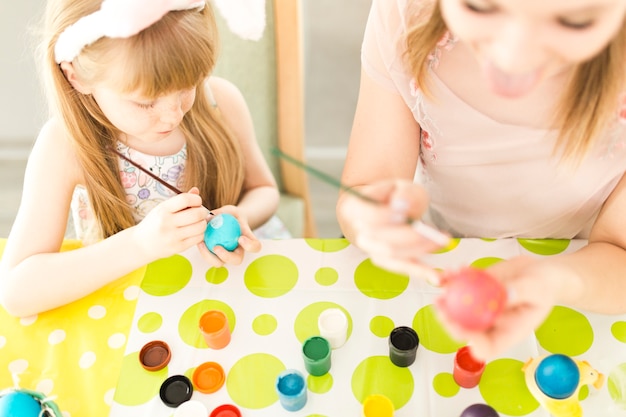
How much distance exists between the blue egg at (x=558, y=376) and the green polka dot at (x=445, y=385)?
0.10 metres

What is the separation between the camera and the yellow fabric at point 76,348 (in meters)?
0.75

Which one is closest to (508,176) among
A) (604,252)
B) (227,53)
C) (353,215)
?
(604,252)

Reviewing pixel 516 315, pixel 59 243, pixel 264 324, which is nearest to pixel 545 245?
pixel 516 315

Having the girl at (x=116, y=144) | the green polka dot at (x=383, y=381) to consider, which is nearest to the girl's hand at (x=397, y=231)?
the green polka dot at (x=383, y=381)

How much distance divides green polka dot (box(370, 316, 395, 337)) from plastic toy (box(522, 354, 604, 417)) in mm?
192

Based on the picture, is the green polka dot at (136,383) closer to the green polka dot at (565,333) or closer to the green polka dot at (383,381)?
the green polka dot at (383,381)

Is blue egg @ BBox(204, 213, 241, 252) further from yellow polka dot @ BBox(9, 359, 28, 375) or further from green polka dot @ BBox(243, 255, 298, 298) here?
yellow polka dot @ BBox(9, 359, 28, 375)

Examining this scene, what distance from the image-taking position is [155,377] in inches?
29.7

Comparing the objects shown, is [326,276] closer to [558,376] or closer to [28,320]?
[558,376]

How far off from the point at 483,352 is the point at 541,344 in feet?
0.86

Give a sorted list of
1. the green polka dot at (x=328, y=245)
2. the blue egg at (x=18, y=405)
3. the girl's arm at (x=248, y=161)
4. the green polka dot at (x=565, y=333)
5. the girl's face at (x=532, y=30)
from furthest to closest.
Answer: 1. the girl's arm at (x=248, y=161)
2. the green polka dot at (x=328, y=245)
3. the green polka dot at (x=565, y=333)
4. the blue egg at (x=18, y=405)
5. the girl's face at (x=532, y=30)

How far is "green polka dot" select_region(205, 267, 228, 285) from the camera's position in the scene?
86 centimetres

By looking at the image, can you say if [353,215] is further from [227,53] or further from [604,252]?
[227,53]

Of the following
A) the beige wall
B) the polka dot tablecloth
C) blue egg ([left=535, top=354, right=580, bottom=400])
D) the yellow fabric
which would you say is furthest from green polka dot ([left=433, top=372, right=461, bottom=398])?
the beige wall
